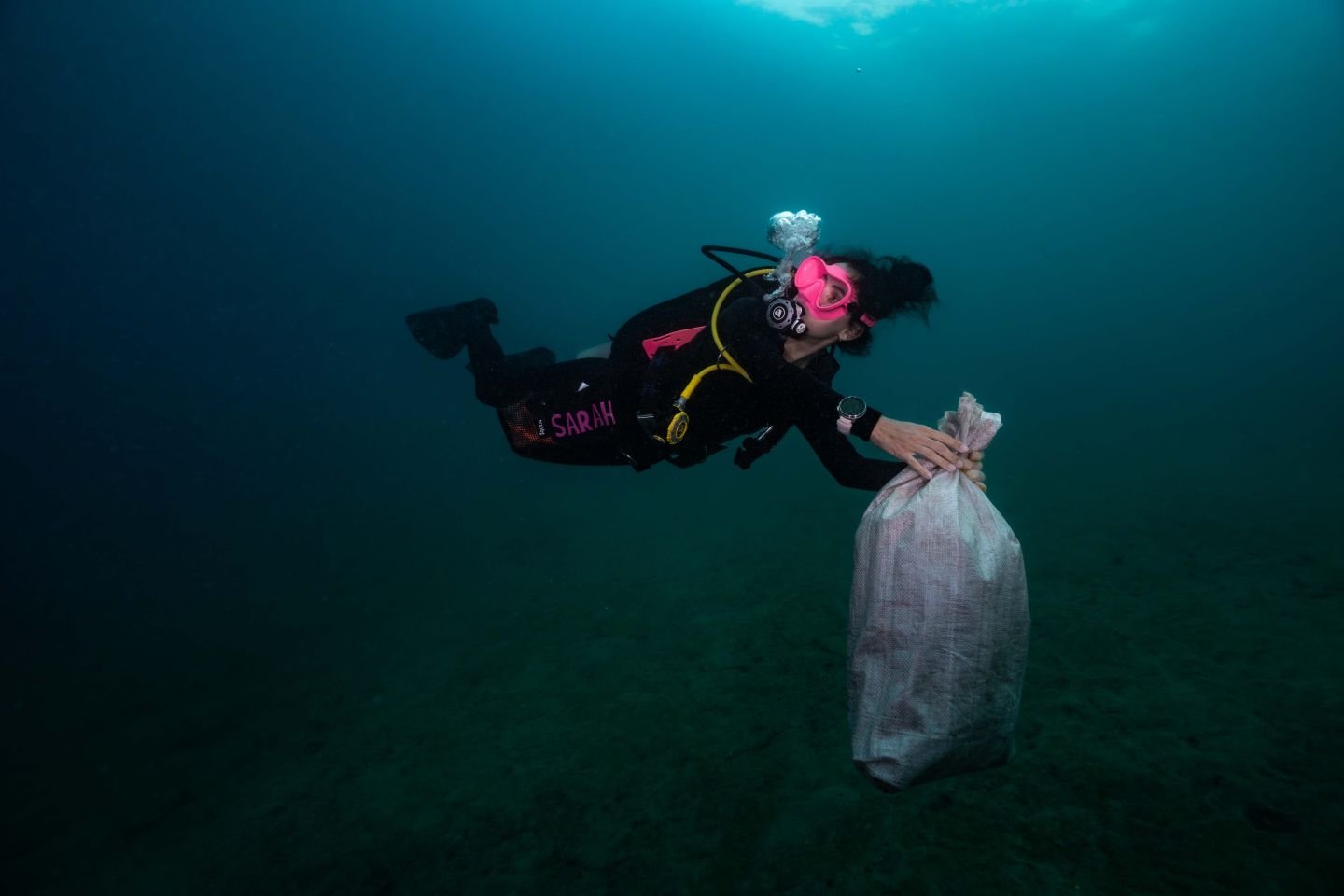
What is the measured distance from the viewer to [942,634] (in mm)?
2010

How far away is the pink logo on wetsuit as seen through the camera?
342 cm

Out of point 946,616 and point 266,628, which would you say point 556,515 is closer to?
point 266,628

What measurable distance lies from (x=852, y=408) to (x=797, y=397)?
0.28 metres

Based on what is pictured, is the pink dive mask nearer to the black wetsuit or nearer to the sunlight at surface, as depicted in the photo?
the black wetsuit

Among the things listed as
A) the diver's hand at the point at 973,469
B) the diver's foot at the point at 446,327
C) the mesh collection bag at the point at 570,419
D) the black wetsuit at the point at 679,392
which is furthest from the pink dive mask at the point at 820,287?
the diver's foot at the point at 446,327

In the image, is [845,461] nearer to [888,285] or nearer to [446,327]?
[888,285]

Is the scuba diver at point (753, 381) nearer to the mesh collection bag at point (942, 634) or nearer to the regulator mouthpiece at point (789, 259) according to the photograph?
the regulator mouthpiece at point (789, 259)

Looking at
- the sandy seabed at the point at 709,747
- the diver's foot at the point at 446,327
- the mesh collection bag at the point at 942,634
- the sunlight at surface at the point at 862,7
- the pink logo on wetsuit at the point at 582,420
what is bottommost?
the sandy seabed at the point at 709,747

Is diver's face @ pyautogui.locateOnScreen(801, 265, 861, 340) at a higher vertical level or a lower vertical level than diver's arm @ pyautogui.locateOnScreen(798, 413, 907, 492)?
higher

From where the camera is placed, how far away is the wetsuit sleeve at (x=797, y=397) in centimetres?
241

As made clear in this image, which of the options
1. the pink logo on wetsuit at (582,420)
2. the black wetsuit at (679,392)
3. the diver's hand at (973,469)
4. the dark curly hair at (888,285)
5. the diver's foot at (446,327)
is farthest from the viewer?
the diver's foot at (446,327)

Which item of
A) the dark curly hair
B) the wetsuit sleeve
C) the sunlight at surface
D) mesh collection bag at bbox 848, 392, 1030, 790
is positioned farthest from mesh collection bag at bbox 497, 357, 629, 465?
the sunlight at surface

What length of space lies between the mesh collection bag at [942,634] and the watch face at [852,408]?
337mm

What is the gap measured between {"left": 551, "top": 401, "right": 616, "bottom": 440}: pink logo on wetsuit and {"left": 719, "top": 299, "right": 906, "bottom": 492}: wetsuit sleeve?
0.98m
